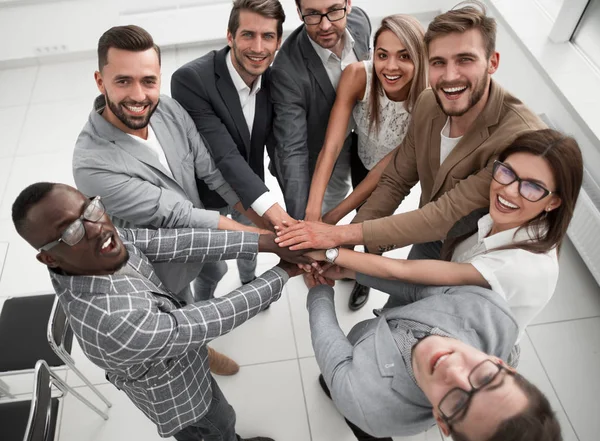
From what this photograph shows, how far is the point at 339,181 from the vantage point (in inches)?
117

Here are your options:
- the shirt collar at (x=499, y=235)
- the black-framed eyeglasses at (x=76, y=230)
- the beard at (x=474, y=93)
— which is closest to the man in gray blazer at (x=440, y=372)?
the shirt collar at (x=499, y=235)

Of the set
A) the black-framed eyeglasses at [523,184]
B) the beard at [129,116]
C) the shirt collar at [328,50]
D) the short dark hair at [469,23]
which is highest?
the short dark hair at [469,23]

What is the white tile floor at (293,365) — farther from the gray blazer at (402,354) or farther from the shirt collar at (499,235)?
the shirt collar at (499,235)

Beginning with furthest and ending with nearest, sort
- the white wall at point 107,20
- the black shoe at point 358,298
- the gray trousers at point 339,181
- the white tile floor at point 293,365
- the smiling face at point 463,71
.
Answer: the white wall at point 107,20
the black shoe at point 358,298
the gray trousers at point 339,181
the white tile floor at point 293,365
the smiling face at point 463,71

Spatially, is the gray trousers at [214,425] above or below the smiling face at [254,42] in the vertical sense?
below

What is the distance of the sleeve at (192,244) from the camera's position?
76.1 inches

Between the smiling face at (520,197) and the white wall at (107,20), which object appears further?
the white wall at (107,20)

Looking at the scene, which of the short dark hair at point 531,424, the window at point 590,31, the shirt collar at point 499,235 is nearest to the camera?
the short dark hair at point 531,424

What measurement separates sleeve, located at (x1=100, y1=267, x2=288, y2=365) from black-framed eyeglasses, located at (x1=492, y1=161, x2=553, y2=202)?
39.9 inches

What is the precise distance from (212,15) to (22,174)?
2424 mm

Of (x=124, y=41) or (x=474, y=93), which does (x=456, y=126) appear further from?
(x=124, y=41)

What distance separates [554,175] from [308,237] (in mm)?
1044

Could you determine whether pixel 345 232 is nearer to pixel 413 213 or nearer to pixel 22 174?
pixel 413 213

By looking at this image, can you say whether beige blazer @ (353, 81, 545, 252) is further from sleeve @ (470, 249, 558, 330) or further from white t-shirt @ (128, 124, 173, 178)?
white t-shirt @ (128, 124, 173, 178)
